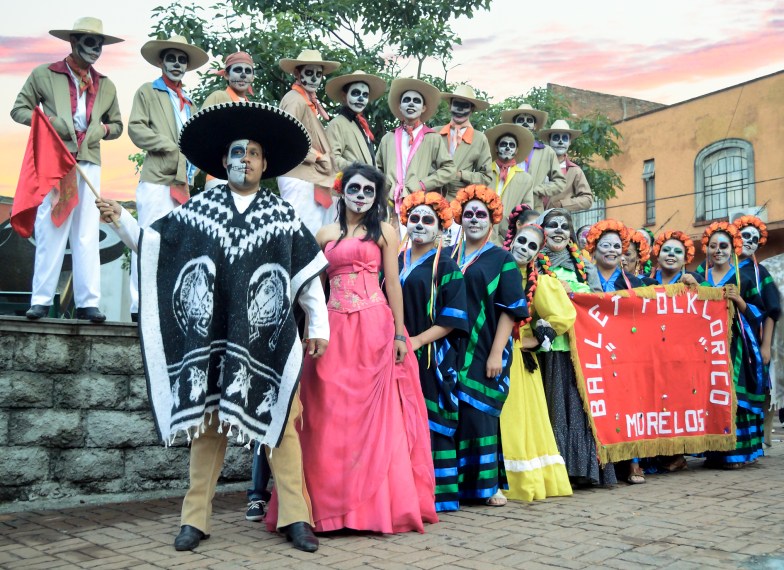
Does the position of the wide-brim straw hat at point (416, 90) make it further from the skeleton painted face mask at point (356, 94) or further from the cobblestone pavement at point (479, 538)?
the cobblestone pavement at point (479, 538)

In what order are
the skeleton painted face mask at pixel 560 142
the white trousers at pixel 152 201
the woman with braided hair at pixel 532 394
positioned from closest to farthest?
the woman with braided hair at pixel 532 394, the white trousers at pixel 152 201, the skeleton painted face mask at pixel 560 142

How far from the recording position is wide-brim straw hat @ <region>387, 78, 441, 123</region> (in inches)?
349

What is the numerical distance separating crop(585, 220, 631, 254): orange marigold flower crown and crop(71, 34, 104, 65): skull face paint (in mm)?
4275

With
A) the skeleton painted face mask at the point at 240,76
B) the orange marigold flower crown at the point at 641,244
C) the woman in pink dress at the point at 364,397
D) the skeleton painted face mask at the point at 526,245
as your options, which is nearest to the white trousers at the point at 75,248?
the skeleton painted face mask at the point at 240,76

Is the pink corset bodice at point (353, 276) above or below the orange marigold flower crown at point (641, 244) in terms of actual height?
below

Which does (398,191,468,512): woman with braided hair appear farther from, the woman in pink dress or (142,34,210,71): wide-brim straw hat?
(142,34,210,71): wide-brim straw hat

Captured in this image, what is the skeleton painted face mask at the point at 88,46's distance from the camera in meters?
6.73

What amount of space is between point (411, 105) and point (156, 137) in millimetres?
2794

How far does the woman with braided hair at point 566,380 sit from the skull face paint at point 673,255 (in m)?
1.31

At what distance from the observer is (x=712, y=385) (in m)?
7.86

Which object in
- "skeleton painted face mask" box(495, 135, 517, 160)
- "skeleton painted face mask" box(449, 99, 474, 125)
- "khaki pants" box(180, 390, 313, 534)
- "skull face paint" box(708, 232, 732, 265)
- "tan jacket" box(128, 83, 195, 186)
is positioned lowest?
"khaki pants" box(180, 390, 313, 534)

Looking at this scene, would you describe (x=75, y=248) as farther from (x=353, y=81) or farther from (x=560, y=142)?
(x=560, y=142)

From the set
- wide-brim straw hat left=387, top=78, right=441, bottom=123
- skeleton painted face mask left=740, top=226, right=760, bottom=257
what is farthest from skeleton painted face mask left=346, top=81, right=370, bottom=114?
skeleton painted face mask left=740, top=226, right=760, bottom=257

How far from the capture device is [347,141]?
8383 millimetres
